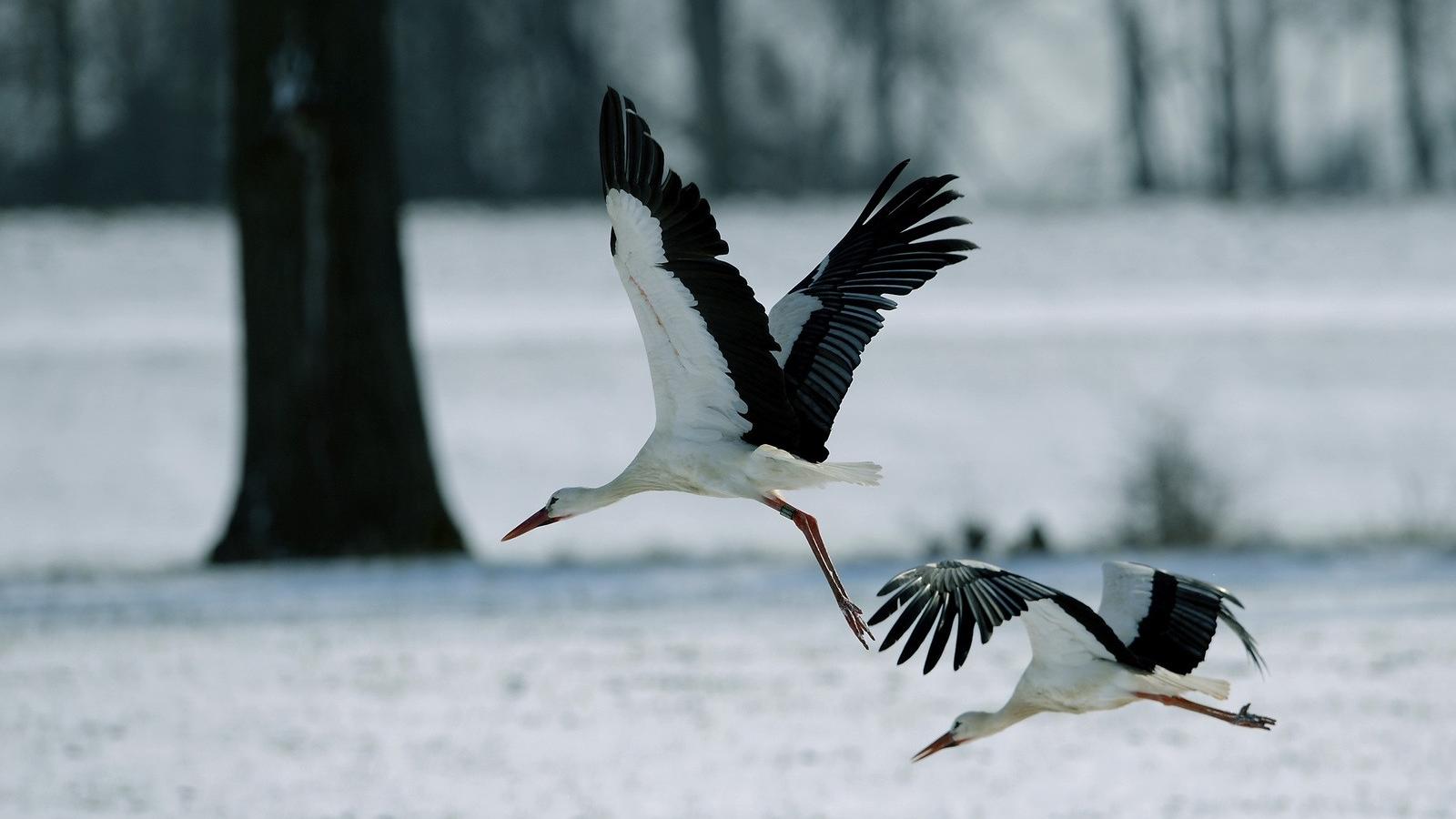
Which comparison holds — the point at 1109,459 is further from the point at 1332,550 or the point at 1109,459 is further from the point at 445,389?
the point at 445,389

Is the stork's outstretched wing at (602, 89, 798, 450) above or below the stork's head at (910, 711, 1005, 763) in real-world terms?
above

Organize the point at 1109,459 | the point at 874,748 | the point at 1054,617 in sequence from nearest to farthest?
the point at 1054,617
the point at 874,748
the point at 1109,459

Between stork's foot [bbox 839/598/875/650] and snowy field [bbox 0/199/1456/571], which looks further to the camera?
snowy field [bbox 0/199/1456/571]

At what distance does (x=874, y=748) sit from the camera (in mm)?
8070

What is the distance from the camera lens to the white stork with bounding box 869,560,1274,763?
466cm

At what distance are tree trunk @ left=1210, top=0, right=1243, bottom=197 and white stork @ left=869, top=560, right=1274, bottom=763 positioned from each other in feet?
82.5

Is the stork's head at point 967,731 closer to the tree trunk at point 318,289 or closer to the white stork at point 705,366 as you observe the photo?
the white stork at point 705,366

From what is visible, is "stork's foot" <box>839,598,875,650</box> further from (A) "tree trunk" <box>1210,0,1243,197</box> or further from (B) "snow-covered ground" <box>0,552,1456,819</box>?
(A) "tree trunk" <box>1210,0,1243,197</box>

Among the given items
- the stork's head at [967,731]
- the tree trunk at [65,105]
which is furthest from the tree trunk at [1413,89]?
the stork's head at [967,731]

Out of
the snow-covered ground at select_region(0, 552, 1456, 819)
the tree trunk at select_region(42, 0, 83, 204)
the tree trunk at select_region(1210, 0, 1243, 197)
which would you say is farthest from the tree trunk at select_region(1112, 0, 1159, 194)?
the snow-covered ground at select_region(0, 552, 1456, 819)

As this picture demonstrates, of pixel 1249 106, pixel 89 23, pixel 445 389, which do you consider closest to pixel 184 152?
pixel 89 23

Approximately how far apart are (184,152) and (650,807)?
72.8 feet

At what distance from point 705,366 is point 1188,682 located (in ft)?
4.34

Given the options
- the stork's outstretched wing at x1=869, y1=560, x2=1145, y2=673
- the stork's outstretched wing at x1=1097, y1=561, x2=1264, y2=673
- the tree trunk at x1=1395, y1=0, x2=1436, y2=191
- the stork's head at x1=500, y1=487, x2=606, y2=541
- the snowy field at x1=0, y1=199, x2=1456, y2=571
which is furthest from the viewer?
the tree trunk at x1=1395, y1=0, x2=1436, y2=191
